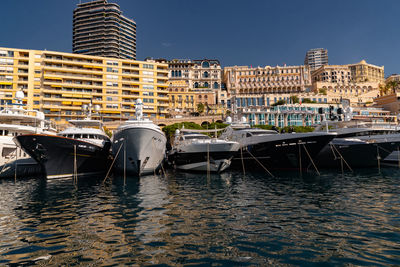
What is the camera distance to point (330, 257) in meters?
6.19

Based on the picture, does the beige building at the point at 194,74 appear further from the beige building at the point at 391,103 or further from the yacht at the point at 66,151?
the yacht at the point at 66,151

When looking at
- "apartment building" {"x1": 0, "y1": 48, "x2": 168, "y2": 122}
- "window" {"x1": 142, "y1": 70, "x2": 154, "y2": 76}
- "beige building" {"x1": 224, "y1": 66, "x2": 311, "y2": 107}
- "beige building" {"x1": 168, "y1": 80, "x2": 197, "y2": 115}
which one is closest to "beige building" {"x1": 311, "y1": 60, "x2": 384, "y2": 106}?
"beige building" {"x1": 224, "y1": 66, "x2": 311, "y2": 107}

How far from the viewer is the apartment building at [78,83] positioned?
67.1 meters

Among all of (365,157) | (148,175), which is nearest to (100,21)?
(148,175)

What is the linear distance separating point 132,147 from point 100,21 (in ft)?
418

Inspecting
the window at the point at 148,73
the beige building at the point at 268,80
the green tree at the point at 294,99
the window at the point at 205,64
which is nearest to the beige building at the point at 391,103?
the green tree at the point at 294,99

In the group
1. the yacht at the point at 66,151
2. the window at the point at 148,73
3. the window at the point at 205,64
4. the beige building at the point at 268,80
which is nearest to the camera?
the yacht at the point at 66,151

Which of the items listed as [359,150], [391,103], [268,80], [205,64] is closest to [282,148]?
[359,150]

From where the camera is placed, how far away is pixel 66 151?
21.6 m

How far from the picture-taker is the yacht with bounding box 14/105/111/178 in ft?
67.9

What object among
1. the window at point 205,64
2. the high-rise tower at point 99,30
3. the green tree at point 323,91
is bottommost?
the green tree at point 323,91

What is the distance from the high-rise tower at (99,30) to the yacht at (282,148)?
376ft

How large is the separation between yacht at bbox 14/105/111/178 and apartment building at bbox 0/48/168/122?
4414 centimetres

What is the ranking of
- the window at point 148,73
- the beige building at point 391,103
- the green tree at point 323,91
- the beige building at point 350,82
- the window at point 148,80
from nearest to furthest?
the window at point 148,80
the window at point 148,73
the beige building at point 391,103
the green tree at point 323,91
the beige building at point 350,82
